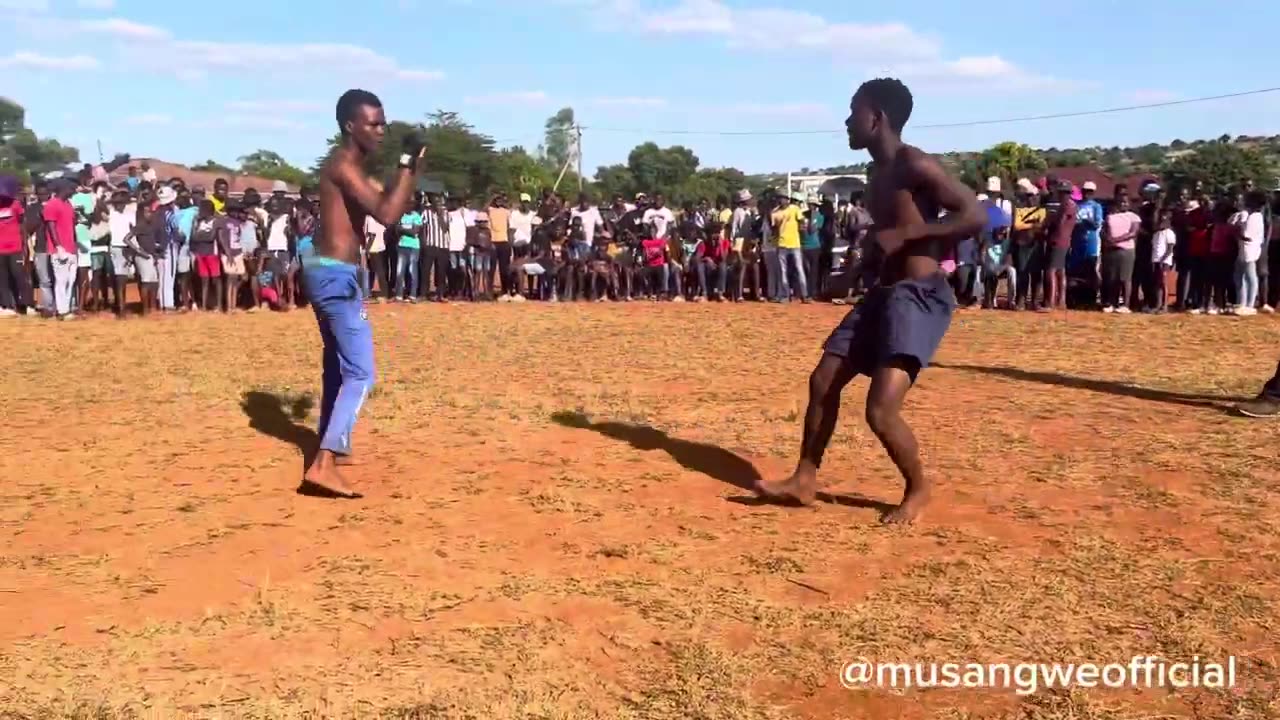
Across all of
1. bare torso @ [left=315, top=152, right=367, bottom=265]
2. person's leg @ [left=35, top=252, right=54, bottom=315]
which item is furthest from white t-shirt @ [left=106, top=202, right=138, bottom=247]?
bare torso @ [left=315, top=152, right=367, bottom=265]

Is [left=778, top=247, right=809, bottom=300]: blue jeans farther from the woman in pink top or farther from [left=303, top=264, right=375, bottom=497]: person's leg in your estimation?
[left=303, top=264, right=375, bottom=497]: person's leg

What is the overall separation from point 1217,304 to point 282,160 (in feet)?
275

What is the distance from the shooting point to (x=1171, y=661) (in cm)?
357

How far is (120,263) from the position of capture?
15211 millimetres

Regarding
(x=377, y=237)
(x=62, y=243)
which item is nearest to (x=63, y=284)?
(x=62, y=243)

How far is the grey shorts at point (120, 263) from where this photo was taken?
15.2 m

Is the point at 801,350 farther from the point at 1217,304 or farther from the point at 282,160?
the point at 282,160

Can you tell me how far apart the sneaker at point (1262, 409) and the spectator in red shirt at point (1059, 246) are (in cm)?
791

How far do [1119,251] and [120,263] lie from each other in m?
13.8

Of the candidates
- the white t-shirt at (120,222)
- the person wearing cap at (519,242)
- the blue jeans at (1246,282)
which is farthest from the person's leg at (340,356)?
the blue jeans at (1246,282)

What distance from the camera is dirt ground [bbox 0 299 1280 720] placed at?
3.47m

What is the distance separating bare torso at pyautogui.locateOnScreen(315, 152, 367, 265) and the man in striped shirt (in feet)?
38.9

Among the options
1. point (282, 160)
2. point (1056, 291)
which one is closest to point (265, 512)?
point (1056, 291)

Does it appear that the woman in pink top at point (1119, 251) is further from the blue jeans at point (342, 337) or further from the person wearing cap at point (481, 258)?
the blue jeans at point (342, 337)
